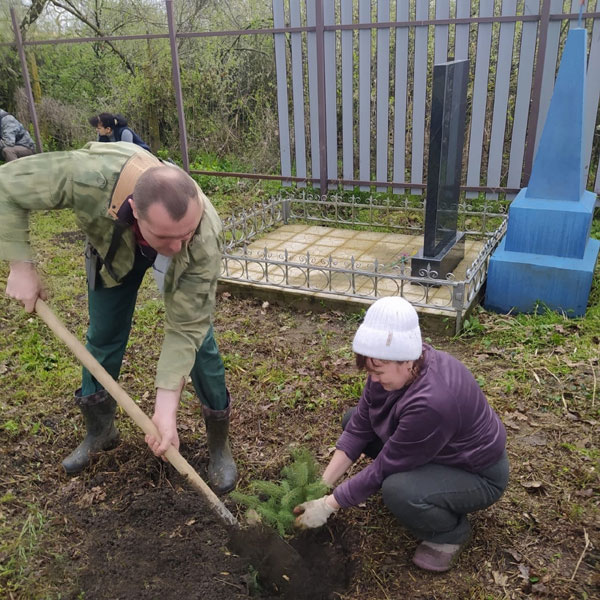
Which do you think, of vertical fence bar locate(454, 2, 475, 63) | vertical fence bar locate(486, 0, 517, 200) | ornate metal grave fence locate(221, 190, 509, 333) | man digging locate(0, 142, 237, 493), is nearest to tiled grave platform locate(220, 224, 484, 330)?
ornate metal grave fence locate(221, 190, 509, 333)

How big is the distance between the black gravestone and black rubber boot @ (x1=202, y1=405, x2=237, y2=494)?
243cm

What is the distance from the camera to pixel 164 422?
219 centimetres

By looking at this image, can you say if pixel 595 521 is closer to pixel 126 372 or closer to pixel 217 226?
pixel 217 226

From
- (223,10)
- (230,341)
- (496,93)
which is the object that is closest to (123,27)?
(223,10)

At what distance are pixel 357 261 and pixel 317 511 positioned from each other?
3.42m

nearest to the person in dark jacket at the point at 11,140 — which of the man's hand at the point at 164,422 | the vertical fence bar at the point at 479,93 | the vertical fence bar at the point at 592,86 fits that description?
the vertical fence bar at the point at 479,93

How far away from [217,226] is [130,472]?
4.56ft

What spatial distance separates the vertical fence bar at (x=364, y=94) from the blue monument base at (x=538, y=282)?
2687 millimetres

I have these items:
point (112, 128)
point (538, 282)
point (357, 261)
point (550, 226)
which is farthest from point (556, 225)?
point (112, 128)

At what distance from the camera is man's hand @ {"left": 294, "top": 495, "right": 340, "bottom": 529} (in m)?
2.27

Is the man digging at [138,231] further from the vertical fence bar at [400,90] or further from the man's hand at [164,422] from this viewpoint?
the vertical fence bar at [400,90]

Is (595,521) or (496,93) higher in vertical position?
(496,93)

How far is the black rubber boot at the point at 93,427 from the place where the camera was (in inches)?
116

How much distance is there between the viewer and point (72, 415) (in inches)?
136
